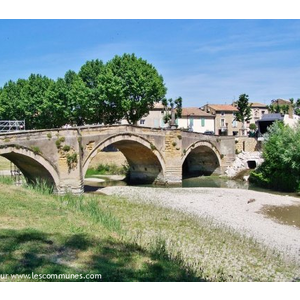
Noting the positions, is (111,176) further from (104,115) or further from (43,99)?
(43,99)

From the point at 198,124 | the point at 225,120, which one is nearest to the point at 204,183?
the point at 198,124

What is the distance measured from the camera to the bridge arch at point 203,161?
37.5 m

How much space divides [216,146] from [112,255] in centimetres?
3112

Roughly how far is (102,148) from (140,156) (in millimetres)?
6823

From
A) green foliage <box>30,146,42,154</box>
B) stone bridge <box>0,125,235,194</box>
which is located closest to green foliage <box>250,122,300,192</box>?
stone bridge <box>0,125,235,194</box>

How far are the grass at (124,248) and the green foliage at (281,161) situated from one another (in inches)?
481

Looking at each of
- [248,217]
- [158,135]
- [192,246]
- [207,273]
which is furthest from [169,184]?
[207,273]

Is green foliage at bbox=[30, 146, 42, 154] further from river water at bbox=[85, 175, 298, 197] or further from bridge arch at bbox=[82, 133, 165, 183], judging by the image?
river water at bbox=[85, 175, 298, 197]

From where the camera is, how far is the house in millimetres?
63094

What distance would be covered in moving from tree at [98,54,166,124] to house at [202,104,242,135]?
25252 mm

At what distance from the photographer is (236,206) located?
67.3 feet

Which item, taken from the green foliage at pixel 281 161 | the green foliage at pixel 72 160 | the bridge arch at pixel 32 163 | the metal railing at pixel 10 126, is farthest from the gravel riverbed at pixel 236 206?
the metal railing at pixel 10 126

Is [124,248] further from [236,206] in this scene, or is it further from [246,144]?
[246,144]

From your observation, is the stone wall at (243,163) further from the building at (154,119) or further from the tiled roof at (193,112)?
the tiled roof at (193,112)
